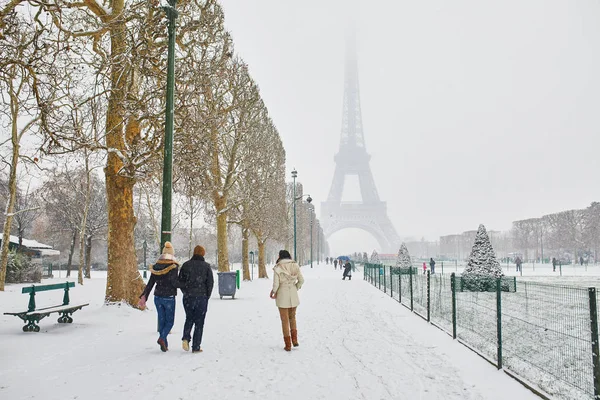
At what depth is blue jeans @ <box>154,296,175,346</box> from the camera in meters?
7.93

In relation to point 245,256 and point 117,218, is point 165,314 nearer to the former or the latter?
point 117,218

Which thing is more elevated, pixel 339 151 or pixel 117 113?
pixel 339 151

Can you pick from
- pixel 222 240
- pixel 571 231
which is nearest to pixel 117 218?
pixel 222 240

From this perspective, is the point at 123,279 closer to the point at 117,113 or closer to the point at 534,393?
the point at 117,113

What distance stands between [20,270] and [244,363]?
25814mm

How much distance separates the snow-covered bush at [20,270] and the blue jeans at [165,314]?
78.2 ft

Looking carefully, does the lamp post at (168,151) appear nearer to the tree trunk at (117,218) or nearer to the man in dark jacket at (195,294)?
the man in dark jacket at (195,294)

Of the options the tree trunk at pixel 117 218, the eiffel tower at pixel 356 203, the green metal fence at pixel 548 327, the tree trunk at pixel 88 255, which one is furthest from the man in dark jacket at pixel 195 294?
the eiffel tower at pixel 356 203

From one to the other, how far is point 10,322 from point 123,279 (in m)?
2.72

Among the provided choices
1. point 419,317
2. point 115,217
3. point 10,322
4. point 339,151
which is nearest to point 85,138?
point 115,217

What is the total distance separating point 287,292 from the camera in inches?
326

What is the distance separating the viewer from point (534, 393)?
5621mm

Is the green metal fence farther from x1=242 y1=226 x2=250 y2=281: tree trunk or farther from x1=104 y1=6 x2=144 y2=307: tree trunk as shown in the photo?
x1=242 y1=226 x2=250 y2=281: tree trunk

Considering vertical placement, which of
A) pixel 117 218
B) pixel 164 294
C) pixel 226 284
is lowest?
pixel 226 284
